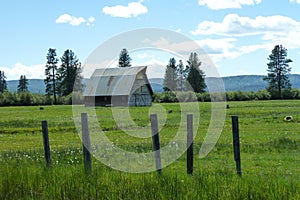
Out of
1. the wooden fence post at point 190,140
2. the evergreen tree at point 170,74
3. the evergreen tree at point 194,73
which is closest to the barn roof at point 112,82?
the evergreen tree at point 194,73

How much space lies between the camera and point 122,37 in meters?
13.9

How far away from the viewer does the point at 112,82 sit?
68.0m

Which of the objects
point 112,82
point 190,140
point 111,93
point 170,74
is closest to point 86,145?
point 190,140

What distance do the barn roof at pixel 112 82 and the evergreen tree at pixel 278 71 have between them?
2089 inches

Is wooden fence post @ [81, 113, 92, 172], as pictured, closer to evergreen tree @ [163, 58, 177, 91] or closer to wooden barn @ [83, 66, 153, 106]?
evergreen tree @ [163, 58, 177, 91]

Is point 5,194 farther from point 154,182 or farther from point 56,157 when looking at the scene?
point 56,157

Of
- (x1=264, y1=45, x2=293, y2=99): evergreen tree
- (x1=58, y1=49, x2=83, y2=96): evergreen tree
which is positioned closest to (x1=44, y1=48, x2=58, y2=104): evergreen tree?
(x1=58, y1=49, x2=83, y2=96): evergreen tree

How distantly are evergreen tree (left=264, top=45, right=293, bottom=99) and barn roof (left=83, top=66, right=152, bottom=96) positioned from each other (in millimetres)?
53069

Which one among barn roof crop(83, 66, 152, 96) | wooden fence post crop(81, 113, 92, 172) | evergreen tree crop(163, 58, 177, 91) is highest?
barn roof crop(83, 66, 152, 96)

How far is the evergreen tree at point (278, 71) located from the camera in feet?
381

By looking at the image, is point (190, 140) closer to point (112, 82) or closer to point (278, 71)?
point (112, 82)

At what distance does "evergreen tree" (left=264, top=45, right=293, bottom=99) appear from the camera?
116 m

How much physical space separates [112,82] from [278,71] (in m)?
63.5

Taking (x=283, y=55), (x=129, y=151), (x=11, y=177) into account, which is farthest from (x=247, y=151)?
(x=283, y=55)
